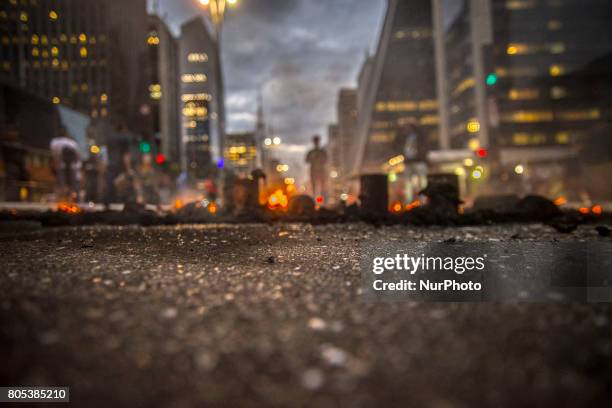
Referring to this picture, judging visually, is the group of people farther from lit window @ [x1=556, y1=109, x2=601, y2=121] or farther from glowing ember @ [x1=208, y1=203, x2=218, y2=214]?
lit window @ [x1=556, y1=109, x2=601, y2=121]

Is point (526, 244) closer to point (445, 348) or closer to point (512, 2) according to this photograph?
point (445, 348)

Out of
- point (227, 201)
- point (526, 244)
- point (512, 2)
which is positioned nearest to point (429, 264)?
point (526, 244)

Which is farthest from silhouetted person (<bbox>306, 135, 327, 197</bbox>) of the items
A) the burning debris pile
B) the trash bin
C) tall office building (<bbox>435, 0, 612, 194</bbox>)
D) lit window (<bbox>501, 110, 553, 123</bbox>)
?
lit window (<bbox>501, 110, 553, 123</bbox>)

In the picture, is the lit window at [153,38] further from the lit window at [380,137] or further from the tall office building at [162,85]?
the lit window at [380,137]

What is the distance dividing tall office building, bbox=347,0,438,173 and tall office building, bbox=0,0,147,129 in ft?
236

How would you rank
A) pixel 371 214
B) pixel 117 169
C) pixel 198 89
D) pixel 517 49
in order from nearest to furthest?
pixel 371 214, pixel 117 169, pixel 517 49, pixel 198 89

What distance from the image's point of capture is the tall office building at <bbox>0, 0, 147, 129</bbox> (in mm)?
23969

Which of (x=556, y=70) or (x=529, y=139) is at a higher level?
(x=556, y=70)

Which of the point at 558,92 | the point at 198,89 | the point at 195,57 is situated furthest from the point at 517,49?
the point at 195,57

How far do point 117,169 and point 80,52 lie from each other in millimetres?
40059

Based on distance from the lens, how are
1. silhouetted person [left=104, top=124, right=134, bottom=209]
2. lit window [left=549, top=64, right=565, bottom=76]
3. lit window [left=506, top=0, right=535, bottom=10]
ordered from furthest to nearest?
lit window [left=549, top=64, right=565, bottom=76], lit window [left=506, top=0, right=535, bottom=10], silhouetted person [left=104, top=124, right=134, bottom=209]

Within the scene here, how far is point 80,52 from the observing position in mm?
59719

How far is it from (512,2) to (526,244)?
8674 centimetres

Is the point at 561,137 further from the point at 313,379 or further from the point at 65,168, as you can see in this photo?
the point at 313,379
